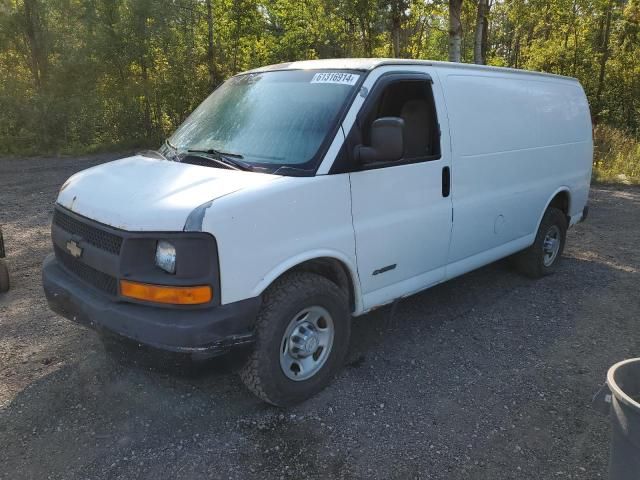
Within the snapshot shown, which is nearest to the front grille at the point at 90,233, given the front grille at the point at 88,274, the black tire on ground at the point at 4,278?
the front grille at the point at 88,274

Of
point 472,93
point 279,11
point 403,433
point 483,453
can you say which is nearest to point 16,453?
point 403,433

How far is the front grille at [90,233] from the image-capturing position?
9.93 feet

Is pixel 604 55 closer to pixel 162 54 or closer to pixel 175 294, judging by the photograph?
pixel 162 54

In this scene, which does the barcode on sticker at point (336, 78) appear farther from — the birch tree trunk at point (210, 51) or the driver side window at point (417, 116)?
the birch tree trunk at point (210, 51)

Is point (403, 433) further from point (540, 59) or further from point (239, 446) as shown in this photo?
point (540, 59)

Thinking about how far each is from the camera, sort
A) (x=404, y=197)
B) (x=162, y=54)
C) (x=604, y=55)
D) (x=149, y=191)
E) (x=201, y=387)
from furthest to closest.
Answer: (x=604, y=55) → (x=162, y=54) → (x=404, y=197) → (x=201, y=387) → (x=149, y=191)

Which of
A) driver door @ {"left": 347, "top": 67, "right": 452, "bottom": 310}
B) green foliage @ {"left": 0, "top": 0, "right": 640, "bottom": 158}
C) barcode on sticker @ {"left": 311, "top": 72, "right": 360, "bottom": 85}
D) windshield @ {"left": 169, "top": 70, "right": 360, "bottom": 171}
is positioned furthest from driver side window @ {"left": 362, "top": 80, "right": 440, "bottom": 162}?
green foliage @ {"left": 0, "top": 0, "right": 640, "bottom": 158}

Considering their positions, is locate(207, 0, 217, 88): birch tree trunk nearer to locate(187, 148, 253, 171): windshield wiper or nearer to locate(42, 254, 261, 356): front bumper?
locate(187, 148, 253, 171): windshield wiper

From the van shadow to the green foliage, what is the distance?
39.6 feet

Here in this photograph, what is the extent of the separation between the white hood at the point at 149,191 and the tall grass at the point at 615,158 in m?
11.2

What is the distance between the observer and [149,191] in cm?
311

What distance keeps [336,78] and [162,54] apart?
13953mm

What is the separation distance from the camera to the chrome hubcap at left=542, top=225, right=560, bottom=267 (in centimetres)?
590

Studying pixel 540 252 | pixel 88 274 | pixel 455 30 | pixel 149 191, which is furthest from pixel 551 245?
pixel 455 30
